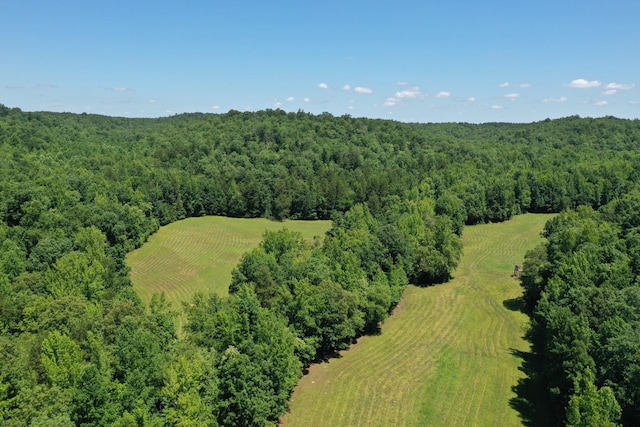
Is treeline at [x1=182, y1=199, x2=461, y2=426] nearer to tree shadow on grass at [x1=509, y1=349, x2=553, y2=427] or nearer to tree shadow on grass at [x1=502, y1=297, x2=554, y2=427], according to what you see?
tree shadow on grass at [x1=502, y1=297, x2=554, y2=427]

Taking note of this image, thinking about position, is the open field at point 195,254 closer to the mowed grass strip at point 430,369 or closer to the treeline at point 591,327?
the mowed grass strip at point 430,369

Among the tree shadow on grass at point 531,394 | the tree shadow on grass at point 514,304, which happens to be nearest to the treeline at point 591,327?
the tree shadow on grass at point 531,394

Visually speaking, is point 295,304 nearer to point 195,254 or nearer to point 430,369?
point 430,369

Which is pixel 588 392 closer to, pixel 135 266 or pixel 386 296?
pixel 386 296

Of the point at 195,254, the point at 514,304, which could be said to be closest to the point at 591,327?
the point at 514,304

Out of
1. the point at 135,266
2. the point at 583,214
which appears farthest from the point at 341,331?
the point at 583,214

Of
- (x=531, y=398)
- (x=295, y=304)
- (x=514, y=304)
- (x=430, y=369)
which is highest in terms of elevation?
(x=295, y=304)
